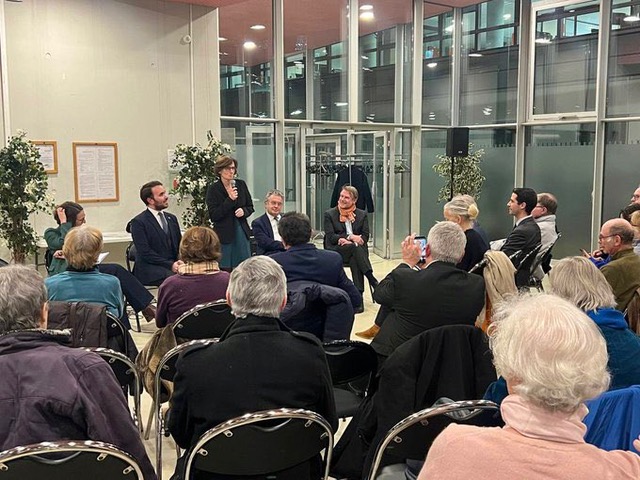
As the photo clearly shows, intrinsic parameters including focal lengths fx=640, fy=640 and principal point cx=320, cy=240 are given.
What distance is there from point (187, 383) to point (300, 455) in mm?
452

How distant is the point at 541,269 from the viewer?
6664 millimetres

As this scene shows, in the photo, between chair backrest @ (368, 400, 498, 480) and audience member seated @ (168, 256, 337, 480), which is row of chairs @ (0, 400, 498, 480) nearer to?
chair backrest @ (368, 400, 498, 480)

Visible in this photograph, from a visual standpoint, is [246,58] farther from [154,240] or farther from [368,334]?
[368,334]

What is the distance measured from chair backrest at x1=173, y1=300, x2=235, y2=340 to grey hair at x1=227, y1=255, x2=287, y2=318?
873mm

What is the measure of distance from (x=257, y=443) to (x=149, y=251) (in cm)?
415

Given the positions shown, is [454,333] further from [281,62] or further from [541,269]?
[281,62]

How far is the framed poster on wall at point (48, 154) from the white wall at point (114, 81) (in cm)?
6

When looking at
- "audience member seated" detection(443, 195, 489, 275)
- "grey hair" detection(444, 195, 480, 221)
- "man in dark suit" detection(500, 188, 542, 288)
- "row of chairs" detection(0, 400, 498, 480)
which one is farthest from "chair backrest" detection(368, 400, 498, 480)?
"man in dark suit" detection(500, 188, 542, 288)

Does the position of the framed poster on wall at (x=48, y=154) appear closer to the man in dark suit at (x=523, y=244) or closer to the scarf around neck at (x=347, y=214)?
the scarf around neck at (x=347, y=214)

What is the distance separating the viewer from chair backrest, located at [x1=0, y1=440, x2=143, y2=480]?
1648mm

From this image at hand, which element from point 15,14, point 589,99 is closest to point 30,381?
point 15,14

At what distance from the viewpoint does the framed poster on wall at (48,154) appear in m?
7.21

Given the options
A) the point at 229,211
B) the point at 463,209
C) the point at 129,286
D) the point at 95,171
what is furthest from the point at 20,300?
the point at 95,171

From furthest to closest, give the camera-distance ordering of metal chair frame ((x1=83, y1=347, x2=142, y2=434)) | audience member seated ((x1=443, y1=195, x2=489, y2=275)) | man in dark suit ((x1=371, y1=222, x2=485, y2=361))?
1. audience member seated ((x1=443, y1=195, x2=489, y2=275))
2. man in dark suit ((x1=371, y1=222, x2=485, y2=361))
3. metal chair frame ((x1=83, y1=347, x2=142, y2=434))
